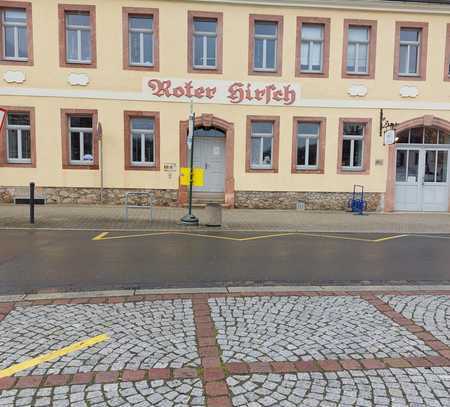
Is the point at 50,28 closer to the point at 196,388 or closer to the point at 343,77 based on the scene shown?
the point at 343,77

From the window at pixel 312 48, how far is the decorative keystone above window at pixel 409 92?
128 inches

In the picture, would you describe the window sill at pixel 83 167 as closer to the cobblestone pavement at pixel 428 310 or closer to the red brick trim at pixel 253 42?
the red brick trim at pixel 253 42

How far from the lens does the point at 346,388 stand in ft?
9.71

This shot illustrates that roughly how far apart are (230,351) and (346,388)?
1.00 metres

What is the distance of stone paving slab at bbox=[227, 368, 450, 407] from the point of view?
9.11 feet

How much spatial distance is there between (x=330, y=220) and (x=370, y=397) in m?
10.7

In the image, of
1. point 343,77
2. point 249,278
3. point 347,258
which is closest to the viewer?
point 249,278

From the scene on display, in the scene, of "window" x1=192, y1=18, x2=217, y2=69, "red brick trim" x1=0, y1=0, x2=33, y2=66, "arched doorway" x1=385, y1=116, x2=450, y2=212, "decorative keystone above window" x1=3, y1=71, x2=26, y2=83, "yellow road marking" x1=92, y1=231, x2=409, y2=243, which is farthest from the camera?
"arched doorway" x1=385, y1=116, x2=450, y2=212

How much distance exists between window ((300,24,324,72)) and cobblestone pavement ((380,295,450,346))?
40.0 ft

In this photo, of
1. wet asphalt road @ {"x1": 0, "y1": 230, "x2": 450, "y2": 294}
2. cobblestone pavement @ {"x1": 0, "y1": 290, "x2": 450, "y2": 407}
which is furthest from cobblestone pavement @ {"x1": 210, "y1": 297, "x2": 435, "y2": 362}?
wet asphalt road @ {"x1": 0, "y1": 230, "x2": 450, "y2": 294}

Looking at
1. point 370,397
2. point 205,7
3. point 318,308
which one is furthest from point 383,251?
point 205,7

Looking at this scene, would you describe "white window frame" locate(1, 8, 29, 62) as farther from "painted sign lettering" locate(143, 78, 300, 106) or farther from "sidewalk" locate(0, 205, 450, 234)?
"sidewalk" locate(0, 205, 450, 234)

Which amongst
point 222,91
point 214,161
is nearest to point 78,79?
point 222,91

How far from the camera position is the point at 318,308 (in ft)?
15.3
